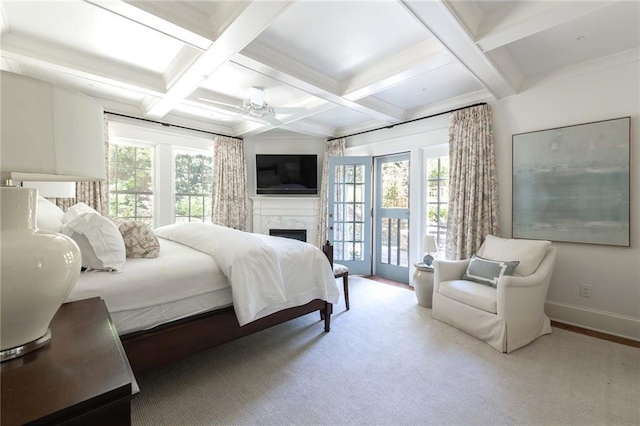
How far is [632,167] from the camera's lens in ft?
8.63

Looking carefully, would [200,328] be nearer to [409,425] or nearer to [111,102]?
[409,425]

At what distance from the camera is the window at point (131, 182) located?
4.25 m

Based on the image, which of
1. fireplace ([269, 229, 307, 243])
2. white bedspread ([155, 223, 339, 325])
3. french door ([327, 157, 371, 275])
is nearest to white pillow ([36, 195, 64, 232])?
white bedspread ([155, 223, 339, 325])

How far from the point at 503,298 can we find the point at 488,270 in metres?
0.46

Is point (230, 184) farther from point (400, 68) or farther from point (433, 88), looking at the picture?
point (433, 88)

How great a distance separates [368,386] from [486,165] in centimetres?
290

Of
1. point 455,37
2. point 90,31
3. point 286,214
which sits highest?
point 90,31

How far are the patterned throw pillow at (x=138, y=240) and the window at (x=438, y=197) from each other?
11.7 ft

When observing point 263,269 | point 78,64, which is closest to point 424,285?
point 263,269

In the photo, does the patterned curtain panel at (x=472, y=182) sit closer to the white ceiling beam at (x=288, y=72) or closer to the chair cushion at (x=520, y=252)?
the chair cushion at (x=520, y=252)

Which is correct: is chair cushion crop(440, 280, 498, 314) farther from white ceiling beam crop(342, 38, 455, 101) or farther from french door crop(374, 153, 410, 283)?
white ceiling beam crop(342, 38, 455, 101)

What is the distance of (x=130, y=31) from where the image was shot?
245 cm

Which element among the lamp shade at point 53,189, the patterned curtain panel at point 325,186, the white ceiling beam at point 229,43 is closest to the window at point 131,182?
the white ceiling beam at point 229,43

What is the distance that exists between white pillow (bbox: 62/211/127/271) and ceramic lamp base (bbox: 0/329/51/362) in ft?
2.99
